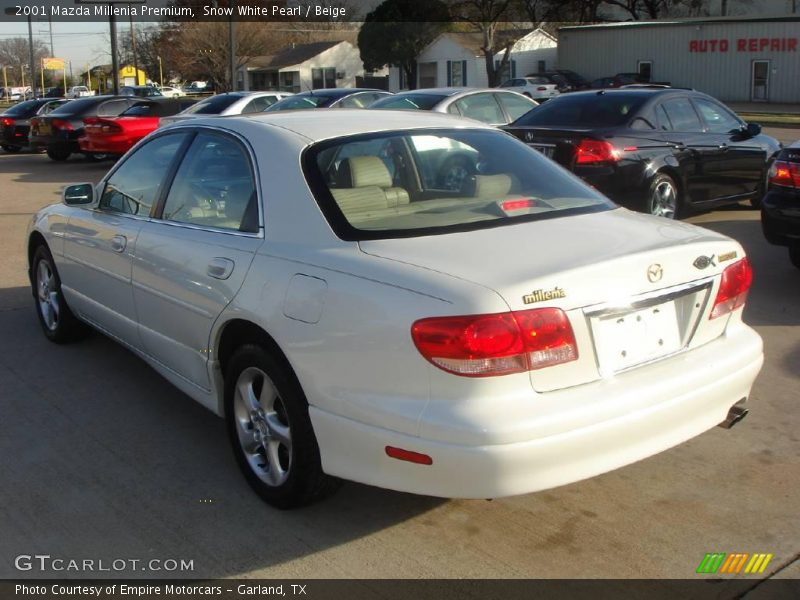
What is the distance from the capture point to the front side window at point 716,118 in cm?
1002

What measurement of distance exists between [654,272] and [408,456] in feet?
3.64

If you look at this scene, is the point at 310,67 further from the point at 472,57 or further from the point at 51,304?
the point at 51,304

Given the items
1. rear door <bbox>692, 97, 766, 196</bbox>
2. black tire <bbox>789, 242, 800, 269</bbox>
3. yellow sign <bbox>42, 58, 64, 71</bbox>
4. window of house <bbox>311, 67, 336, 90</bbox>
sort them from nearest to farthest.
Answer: black tire <bbox>789, 242, 800, 269</bbox> → rear door <bbox>692, 97, 766, 196</bbox> → window of house <bbox>311, 67, 336, 90</bbox> → yellow sign <bbox>42, 58, 64, 71</bbox>

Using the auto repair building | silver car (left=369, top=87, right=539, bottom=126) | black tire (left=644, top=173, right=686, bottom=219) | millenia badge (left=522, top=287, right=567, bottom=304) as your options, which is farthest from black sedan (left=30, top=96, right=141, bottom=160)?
the auto repair building

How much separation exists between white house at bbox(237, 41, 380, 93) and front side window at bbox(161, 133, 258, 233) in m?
64.4

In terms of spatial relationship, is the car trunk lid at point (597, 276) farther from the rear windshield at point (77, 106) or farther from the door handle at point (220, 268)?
the rear windshield at point (77, 106)

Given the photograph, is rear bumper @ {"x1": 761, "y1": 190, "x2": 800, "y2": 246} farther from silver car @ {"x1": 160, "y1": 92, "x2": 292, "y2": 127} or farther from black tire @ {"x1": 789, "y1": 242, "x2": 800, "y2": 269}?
silver car @ {"x1": 160, "y1": 92, "x2": 292, "y2": 127}

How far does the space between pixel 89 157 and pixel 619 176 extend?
616 inches

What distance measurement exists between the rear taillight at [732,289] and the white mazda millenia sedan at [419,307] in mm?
12

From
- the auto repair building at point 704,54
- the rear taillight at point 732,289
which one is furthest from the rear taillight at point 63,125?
the auto repair building at point 704,54

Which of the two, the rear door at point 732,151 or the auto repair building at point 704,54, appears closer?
the rear door at point 732,151

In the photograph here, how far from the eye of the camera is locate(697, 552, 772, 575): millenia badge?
3.34 metres

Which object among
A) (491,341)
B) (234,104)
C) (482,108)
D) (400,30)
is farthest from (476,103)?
(400,30)

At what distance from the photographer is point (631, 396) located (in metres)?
3.23
